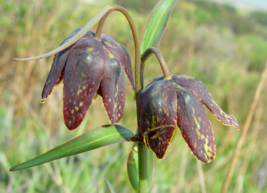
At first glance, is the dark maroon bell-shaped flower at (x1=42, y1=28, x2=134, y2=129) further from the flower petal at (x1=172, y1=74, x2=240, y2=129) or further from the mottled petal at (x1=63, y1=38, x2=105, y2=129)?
the flower petal at (x1=172, y1=74, x2=240, y2=129)

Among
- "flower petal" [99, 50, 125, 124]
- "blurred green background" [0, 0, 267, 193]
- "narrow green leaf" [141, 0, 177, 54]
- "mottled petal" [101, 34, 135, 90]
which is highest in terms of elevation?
"narrow green leaf" [141, 0, 177, 54]

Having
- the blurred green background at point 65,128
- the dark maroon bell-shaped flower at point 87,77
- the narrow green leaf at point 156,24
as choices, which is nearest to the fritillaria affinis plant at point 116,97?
the dark maroon bell-shaped flower at point 87,77

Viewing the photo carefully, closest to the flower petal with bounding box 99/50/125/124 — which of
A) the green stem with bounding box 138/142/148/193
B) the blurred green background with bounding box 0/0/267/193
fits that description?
the green stem with bounding box 138/142/148/193

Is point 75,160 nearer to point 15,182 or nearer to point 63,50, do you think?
point 15,182

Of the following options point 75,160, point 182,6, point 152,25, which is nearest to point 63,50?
point 152,25

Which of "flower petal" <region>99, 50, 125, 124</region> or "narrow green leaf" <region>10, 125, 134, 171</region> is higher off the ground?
"flower petal" <region>99, 50, 125, 124</region>

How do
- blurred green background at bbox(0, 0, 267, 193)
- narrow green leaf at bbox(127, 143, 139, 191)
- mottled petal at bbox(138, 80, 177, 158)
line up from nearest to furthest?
mottled petal at bbox(138, 80, 177, 158) → narrow green leaf at bbox(127, 143, 139, 191) → blurred green background at bbox(0, 0, 267, 193)

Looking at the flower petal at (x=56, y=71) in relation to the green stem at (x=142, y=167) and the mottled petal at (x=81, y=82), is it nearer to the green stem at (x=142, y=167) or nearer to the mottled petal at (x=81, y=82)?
the mottled petal at (x=81, y=82)

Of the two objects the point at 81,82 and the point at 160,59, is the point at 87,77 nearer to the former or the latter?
the point at 81,82
